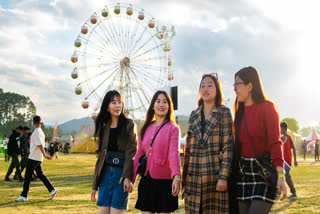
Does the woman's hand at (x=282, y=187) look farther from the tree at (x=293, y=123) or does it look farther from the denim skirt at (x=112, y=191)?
the tree at (x=293, y=123)

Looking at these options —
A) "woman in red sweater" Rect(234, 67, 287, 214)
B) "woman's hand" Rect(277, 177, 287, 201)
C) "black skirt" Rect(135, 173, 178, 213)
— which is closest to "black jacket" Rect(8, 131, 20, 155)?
"black skirt" Rect(135, 173, 178, 213)

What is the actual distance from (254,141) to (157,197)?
126 cm

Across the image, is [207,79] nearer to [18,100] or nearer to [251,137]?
[251,137]

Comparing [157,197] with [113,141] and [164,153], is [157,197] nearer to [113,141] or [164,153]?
[164,153]

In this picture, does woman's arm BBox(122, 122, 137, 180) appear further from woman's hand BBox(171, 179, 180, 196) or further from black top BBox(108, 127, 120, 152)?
woman's hand BBox(171, 179, 180, 196)

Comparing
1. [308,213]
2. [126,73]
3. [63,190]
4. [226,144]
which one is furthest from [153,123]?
[126,73]

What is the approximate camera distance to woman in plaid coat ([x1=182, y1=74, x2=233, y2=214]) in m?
3.29

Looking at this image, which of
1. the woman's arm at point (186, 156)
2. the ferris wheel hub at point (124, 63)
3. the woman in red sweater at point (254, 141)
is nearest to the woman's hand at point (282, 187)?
the woman in red sweater at point (254, 141)

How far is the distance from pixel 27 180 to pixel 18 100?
273 feet

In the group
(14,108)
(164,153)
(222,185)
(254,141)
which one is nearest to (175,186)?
(164,153)

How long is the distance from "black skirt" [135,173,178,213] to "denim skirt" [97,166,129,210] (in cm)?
21

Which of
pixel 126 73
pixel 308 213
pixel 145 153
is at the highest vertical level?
pixel 126 73

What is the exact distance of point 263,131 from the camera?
Answer: 124 inches

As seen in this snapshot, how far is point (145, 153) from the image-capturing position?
3.94m
